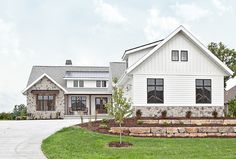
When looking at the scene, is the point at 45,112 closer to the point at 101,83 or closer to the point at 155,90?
the point at 101,83

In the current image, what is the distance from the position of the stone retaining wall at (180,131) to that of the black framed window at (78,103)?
2663 centimetres

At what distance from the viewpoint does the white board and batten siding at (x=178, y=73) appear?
24594 millimetres

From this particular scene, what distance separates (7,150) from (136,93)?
11386mm

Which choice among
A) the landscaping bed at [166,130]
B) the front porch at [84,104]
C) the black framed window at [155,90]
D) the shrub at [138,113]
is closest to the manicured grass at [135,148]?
the landscaping bed at [166,130]

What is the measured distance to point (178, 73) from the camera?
25.2 meters

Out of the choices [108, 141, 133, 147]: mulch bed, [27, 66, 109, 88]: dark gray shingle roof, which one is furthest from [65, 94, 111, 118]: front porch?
[108, 141, 133, 147]: mulch bed

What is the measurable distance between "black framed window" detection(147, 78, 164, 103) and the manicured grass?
24.7ft

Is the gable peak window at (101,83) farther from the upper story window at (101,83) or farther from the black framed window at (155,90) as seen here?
the black framed window at (155,90)

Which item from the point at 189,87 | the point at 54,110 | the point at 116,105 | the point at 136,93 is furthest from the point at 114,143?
the point at 54,110

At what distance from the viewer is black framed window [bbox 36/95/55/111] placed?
144ft

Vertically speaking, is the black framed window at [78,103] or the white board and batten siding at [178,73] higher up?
the white board and batten siding at [178,73]

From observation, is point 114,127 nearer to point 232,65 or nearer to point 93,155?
point 93,155

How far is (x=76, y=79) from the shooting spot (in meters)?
45.9

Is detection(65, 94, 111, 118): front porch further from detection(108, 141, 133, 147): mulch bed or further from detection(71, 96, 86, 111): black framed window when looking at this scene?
detection(108, 141, 133, 147): mulch bed
